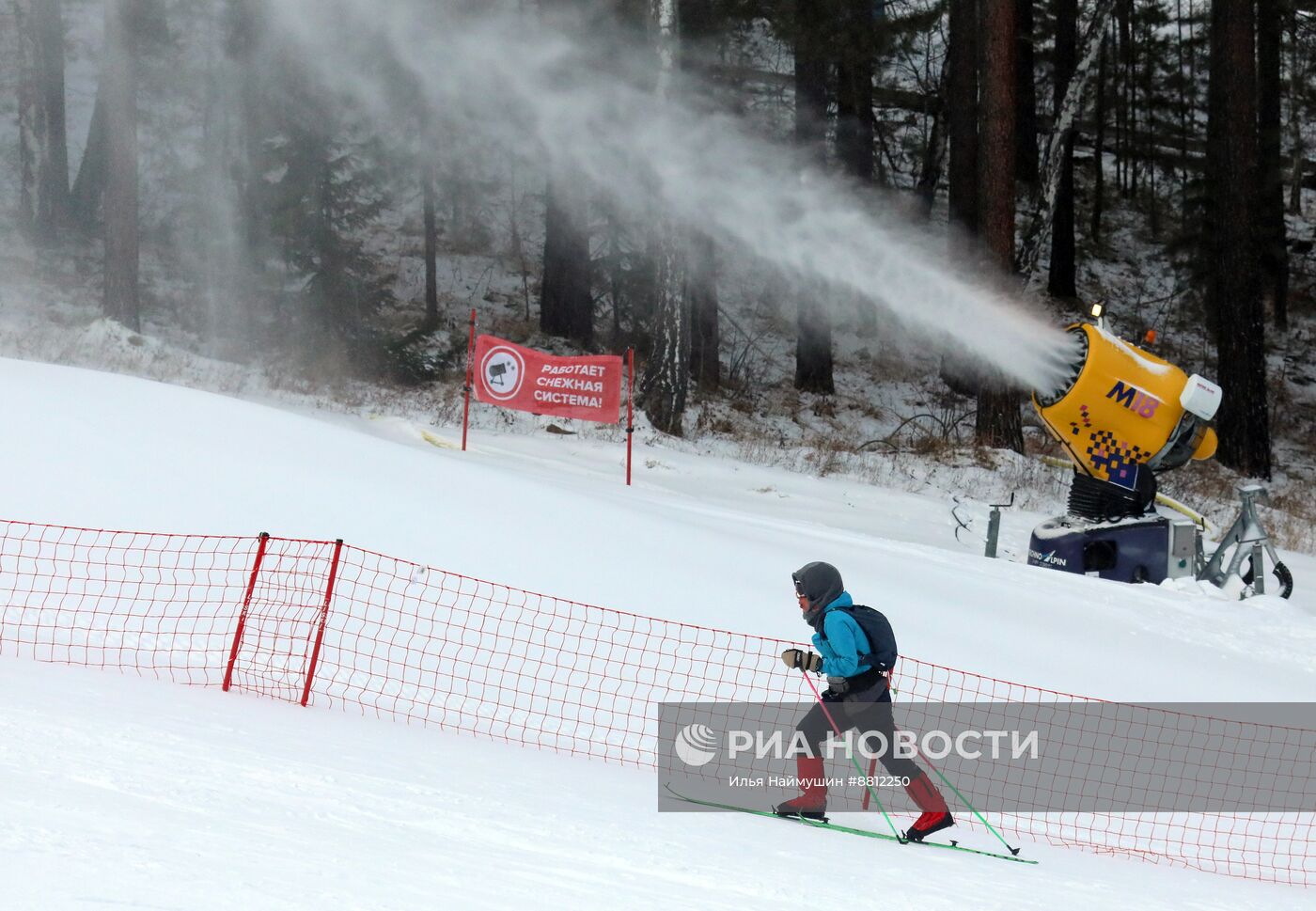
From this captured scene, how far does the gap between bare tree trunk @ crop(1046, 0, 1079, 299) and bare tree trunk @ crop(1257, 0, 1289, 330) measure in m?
3.36

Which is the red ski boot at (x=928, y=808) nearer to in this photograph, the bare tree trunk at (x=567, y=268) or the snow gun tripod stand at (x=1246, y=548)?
the snow gun tripod stand at (x=1246, y=548)

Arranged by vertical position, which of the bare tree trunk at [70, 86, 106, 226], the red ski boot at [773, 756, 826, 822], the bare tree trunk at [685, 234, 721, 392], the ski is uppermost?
the bare tree trunk at [70, 86, 106, 226]

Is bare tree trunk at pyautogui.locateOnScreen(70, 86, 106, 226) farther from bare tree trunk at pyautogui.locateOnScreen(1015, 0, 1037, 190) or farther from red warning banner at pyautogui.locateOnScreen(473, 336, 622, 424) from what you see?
bare tree trunk at pyautogui.locateOnScreen(1015, 0, 1037, 190)

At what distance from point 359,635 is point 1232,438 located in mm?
14955

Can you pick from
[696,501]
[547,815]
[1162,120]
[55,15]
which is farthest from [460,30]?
[1162,120]

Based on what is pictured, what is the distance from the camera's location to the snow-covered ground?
407 centimetres

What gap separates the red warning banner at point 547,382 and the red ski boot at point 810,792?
272 inches

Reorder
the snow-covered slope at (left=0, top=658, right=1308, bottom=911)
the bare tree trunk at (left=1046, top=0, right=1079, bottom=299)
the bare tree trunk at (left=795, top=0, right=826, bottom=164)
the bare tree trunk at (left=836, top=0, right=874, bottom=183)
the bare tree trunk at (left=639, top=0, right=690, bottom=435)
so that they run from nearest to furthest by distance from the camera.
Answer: the snow-covered slope at (left=0, top=658, right=1308, bottom=911), the bare tree trunk at (left=639, top=0, right=690, bottom=435), the bare tree trunk at (left=795, top=0, right=826, bottom=164), the bare tree trunk at (left=836, top=0, right=874, bottom=183), the bare tree trunk at (left=1046, top=0, right=1079, bottom=299)

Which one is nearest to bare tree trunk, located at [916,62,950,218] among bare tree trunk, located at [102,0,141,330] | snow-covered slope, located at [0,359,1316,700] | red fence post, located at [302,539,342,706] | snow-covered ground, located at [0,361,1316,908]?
snow-covered ground, located at [0,361,1316,908]

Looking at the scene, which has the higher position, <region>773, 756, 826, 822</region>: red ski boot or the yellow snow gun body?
the yellow snow gun body

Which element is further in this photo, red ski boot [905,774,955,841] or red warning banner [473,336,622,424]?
red warning banner [473,336,622,424]

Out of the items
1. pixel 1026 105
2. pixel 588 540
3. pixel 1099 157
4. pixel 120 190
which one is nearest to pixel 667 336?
pixel 588 540

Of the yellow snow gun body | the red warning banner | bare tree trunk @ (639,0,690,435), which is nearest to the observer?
the yellow snow gun body

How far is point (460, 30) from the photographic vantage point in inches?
703
